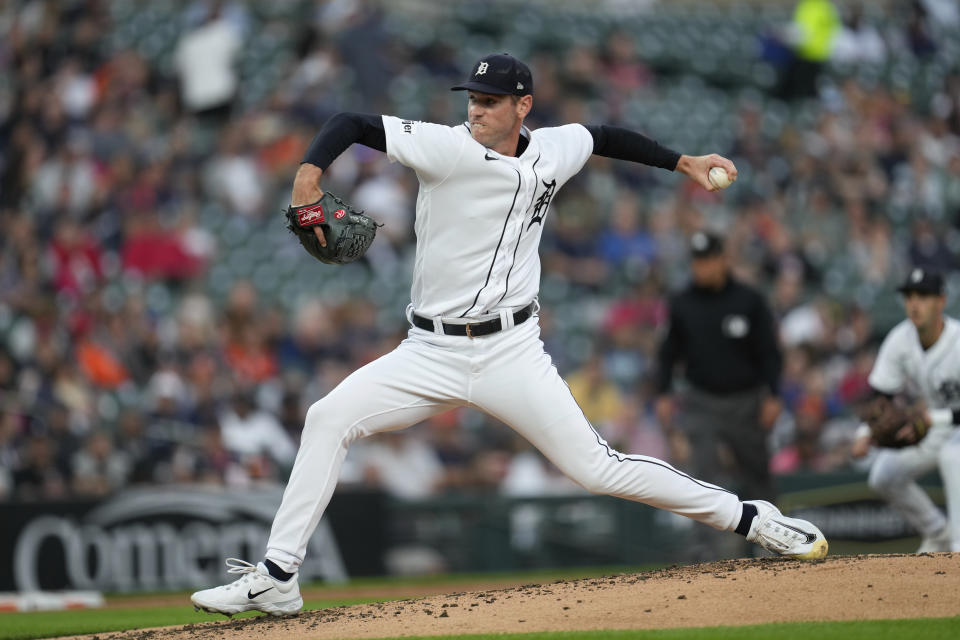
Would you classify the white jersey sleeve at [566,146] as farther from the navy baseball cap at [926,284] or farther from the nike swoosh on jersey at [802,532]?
the navy baseball cap at [926,284]

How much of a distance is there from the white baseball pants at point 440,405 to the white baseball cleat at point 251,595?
3.4 inches

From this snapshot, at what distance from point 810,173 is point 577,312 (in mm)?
3931

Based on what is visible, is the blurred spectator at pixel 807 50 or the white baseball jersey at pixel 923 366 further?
the blurred spectator at pixel 807 50

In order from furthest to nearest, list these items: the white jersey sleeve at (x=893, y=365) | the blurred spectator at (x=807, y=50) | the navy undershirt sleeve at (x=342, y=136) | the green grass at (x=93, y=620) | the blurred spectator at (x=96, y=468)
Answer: the blurred spectator at (x=807, y=50), the blurred spectator at (x=96, y=468), the white jersey sleeve at (x=893, y=365), the green grass at (x=93, y=620), the navy undershirt sleeve at (x=342, y=136)

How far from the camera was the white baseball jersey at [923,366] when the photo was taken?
23.4 feet

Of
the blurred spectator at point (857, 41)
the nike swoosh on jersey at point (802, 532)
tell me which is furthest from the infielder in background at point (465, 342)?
the blurred spectator at point (857, 41)

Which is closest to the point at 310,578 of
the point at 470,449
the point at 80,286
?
the point at 470,449

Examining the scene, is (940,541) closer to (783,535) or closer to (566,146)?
(783,535)

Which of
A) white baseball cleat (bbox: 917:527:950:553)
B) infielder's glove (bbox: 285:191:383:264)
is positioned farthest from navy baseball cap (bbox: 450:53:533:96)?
white baseball cleat (bbox: 917:527:950:553)

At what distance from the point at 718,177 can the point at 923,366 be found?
8.42 ft

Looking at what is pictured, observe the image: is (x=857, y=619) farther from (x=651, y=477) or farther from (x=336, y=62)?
(x=336, y=62)

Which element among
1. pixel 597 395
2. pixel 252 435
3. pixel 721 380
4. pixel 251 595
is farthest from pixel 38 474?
pixel 251 595

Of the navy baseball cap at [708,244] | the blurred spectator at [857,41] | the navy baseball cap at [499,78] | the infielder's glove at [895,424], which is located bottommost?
the infielder's glove at [895,424]

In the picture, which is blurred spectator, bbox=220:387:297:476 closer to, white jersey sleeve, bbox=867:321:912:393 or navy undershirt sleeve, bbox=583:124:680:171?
white jersey sleeve, bbox=867:321:912:393
